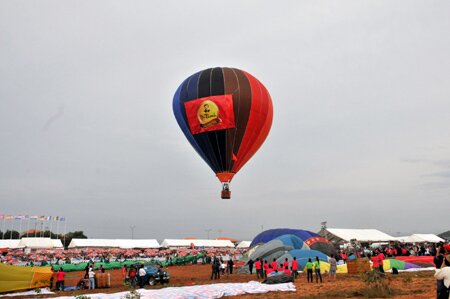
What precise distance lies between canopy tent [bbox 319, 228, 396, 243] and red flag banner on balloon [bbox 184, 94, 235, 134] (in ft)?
107

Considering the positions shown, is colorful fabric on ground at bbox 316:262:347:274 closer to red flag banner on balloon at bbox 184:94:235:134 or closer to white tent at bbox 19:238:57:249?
red flag banner on balloon at bbox 184:94:235:134

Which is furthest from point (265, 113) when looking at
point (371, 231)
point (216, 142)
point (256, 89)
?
point (371, 231)

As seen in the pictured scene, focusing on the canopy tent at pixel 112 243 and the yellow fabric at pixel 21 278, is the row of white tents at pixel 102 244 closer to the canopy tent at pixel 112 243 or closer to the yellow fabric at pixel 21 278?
the canopy tent at pixel 112 243

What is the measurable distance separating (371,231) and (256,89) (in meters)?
48.6

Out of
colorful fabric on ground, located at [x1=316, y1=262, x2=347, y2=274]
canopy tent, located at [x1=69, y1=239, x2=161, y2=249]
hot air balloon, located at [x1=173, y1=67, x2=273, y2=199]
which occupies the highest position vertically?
hot air balloon, located at [x1=173, y1=67, x2=273, y2=199]

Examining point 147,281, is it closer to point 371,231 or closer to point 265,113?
point 265,113

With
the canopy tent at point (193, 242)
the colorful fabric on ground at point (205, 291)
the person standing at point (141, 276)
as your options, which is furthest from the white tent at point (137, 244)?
the colorful fabric on ground at point (205, 291)

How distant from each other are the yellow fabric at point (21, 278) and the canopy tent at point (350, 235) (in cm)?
3984

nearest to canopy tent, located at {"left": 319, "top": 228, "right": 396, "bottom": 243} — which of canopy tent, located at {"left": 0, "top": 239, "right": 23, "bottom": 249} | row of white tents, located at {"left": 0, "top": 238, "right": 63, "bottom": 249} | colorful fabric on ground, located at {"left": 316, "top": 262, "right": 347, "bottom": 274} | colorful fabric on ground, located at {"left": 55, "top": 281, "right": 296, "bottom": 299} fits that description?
colorful fabric on ground, located at {"left": 316, "top": 262, "right": 347, "bottom": 274}

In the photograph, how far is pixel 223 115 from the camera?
93.2 ft

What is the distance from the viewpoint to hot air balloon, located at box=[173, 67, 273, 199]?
28.6 m

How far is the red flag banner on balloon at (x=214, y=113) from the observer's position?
Answer: 28391mm

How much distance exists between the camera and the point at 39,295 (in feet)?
66.8

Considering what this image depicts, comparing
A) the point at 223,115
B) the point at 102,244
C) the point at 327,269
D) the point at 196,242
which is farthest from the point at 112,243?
the point at 327,269
